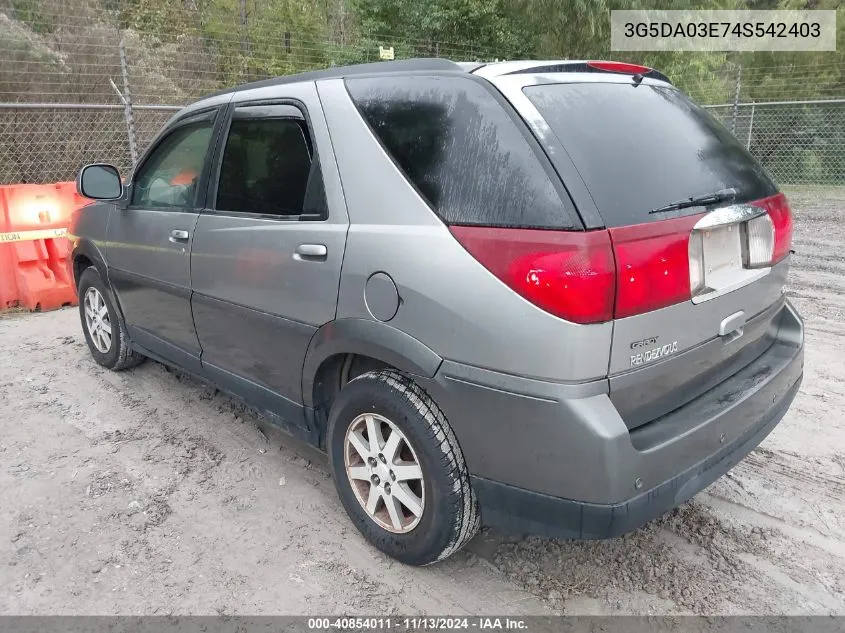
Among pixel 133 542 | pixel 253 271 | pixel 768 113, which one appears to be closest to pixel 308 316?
pixel 253 271

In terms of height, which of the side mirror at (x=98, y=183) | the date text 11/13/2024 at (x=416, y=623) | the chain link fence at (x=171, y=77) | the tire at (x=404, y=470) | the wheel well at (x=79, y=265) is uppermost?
the chain link fence at (x=171, y=77)

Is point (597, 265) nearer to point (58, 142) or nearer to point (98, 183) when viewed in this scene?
point (98, 183)

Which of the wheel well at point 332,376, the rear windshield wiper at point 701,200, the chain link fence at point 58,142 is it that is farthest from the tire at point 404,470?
the chain link fence at point 58,142

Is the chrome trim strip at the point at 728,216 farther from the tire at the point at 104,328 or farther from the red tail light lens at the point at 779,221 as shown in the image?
the tire at the point at 104,328

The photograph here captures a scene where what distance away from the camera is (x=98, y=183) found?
12.9 feet

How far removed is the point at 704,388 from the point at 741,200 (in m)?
0.71

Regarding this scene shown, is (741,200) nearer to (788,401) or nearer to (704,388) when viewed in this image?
(704,388)

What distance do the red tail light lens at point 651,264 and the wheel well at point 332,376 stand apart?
1.01 m

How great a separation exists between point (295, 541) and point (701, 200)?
83.2 inches

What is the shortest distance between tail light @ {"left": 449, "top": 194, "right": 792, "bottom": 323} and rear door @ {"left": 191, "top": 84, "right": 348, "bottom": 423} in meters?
0.75

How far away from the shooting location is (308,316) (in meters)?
2.69

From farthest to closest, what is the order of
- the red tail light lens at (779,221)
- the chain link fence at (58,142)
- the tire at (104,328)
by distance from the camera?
1. the chain link fence at (58,142)
2. the tire at (104,328)
3. the red tail light lens at (779,221)

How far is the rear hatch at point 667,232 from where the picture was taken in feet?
6.58

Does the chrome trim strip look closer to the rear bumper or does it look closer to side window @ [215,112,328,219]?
the rear bumper
